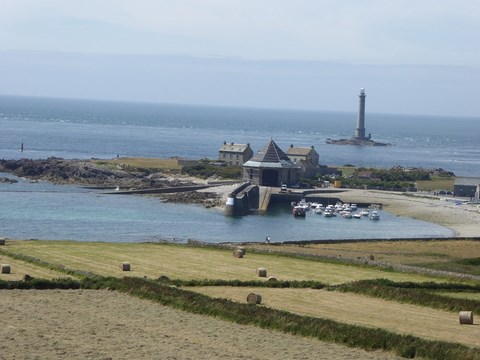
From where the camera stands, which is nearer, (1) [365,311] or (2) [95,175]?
(1) [365,311]

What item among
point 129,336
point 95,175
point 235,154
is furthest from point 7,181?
point 129,336

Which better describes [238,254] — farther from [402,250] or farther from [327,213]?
[327,213]

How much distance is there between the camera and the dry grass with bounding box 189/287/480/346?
24812mm

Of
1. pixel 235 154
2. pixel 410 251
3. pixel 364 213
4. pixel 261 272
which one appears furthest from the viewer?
pixel 235 154

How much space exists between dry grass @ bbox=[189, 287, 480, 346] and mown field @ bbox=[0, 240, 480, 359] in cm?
3

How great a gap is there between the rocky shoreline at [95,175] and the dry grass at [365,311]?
49507mm

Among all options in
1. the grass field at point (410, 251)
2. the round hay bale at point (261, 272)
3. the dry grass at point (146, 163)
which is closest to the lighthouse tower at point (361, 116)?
the dry grass at point (146, 163)

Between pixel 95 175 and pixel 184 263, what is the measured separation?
52928 mm

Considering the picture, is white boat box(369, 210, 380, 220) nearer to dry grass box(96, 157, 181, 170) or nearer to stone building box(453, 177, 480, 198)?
stone building box(453, 177, 480, 198)

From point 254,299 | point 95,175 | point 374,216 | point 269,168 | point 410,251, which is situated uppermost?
point 269,168

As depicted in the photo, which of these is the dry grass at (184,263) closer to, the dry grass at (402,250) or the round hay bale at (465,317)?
the dry grass at (402,250)

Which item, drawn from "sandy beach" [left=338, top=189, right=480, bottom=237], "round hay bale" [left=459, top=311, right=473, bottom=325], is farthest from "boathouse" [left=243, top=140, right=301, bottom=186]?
"round hay bale" [left=459, top=311, right=473, bottom=325]

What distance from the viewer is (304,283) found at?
3284 centimetres

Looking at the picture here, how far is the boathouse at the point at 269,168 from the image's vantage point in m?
83.9
